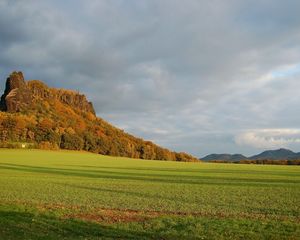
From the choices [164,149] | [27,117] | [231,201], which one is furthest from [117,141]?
[231,201]

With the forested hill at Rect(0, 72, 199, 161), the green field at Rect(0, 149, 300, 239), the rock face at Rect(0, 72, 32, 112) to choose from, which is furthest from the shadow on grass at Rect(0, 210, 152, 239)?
the rock face at Rect(0, 72, 32, 112)

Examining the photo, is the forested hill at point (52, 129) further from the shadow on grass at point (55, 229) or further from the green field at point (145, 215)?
the shadow on grass at point (55, 229)

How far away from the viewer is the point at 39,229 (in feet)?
55.4

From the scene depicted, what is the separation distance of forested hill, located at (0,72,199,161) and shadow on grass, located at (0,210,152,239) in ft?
354

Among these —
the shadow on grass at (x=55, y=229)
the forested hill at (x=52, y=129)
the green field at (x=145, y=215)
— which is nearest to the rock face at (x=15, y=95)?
the forested hill at (x=52, y=129)

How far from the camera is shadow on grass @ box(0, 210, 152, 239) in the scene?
15.8 metres

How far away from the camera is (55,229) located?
17031 mm

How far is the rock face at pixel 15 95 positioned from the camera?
164125 mm

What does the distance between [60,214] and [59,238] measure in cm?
537

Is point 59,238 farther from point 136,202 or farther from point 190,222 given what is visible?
point 136,202

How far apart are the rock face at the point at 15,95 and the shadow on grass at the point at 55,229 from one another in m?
151

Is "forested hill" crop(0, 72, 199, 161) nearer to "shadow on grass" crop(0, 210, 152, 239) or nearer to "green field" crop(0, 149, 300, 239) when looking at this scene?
"green field" crop(0, 149, 300, 239)

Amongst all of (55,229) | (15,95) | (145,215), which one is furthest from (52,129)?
(55,229)

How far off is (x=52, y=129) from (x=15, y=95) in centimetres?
3278
